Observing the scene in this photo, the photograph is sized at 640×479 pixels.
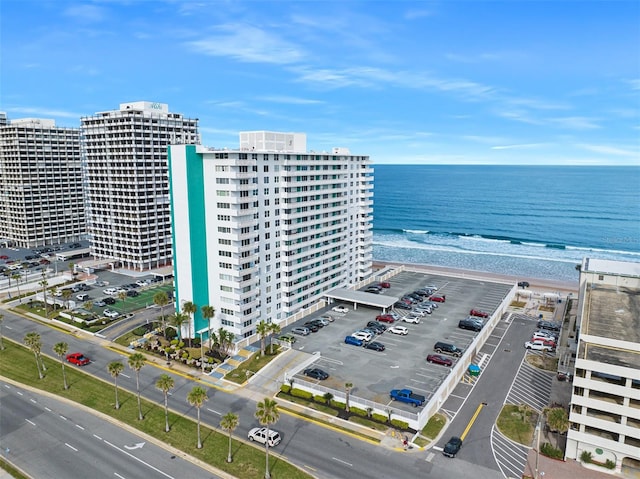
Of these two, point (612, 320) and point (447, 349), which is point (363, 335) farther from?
point (612, 320)

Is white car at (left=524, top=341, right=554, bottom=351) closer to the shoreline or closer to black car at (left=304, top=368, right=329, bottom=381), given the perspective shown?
the shoreline

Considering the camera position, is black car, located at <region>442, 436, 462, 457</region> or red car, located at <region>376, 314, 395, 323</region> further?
red car, located at <region>376, 314, 395, 323</region>

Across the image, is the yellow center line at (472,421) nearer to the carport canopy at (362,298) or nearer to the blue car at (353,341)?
the blue car at (353,341)

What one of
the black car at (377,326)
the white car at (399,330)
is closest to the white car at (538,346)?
the white car at (399,330)

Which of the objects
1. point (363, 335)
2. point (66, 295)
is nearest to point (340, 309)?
point (363, 335)

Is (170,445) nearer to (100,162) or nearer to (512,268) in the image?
(100,162)

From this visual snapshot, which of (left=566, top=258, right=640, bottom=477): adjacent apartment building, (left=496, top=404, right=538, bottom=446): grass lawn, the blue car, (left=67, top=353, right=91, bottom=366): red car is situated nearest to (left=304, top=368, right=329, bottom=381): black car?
the blue car
